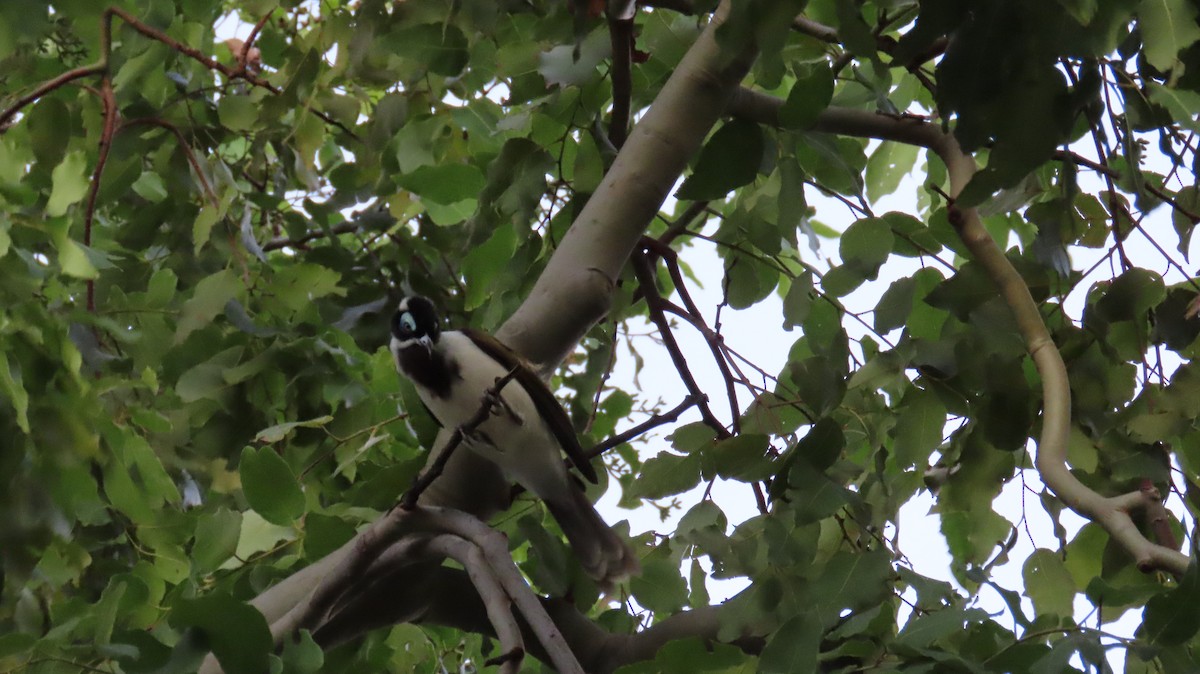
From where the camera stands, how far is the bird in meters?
2.80

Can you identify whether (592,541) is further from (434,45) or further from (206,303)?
(434,45)

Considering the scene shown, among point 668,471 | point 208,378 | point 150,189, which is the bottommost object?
point 668,471

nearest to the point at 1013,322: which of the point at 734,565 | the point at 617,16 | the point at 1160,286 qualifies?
the point at 1160,286

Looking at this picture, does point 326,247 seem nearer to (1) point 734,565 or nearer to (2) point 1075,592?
(1) point 734,565

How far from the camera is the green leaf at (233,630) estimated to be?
1762mm

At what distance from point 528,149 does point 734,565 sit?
1021mm

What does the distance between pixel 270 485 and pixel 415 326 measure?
44.5 inches

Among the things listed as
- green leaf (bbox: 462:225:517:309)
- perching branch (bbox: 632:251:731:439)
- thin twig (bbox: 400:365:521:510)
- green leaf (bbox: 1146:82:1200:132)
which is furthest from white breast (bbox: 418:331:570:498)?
green leaf (bbox: 1146:82:1200:132)

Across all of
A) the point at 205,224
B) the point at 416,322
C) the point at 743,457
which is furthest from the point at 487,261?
the point at 743,457

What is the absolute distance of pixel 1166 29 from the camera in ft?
A: 5.52

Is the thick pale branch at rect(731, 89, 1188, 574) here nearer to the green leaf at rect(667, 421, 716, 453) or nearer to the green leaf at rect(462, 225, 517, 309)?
the green leaf at rect(667, 421, 716, 453)

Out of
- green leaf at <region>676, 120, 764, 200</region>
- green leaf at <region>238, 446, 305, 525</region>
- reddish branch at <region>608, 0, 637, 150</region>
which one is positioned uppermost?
reddish branch at <region>608, 0, 637, 150</region>

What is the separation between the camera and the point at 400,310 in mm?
3344

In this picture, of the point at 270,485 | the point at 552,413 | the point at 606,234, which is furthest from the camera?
the point at 552,413
